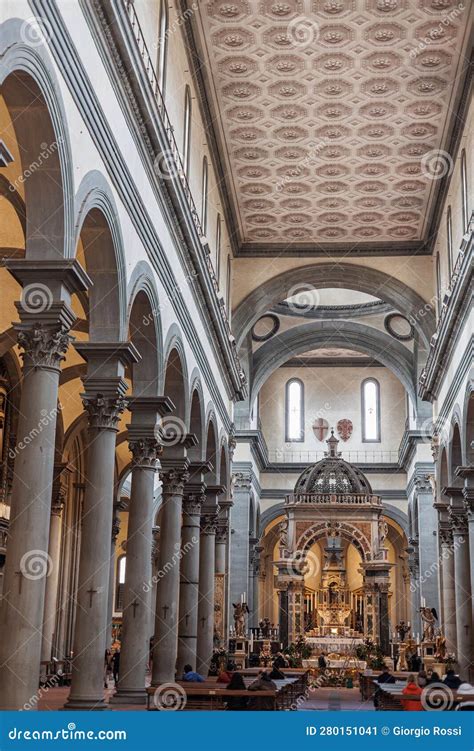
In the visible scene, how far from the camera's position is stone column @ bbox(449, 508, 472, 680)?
80.6 feet

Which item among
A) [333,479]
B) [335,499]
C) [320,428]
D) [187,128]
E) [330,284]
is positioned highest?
[330,284]

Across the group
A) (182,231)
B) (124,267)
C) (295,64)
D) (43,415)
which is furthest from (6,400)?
(43,415)

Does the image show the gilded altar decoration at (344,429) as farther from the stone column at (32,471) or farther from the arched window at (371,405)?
the stone column at (32,471)

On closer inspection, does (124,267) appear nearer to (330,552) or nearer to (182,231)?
(182,231)

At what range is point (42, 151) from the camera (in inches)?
424

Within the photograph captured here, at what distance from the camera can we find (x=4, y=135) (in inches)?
520

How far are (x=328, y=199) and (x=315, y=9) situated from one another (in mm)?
8916

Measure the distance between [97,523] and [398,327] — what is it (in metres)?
27.5

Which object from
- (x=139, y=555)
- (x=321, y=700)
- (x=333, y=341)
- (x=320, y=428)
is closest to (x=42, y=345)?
(x=139, y=555)

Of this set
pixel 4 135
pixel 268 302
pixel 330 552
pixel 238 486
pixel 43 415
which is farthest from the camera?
pixel 330 552

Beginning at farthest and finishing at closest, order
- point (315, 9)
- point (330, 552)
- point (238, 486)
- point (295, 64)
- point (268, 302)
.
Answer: point (330, 552) → point (238, 486) → point (268, 302) → point (295, 64) → point (315, 9)

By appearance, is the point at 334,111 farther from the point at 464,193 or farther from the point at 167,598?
the point at 167,598

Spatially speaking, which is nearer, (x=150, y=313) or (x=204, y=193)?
(x=150, y=313)

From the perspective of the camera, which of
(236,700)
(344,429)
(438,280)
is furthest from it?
(344,429)
